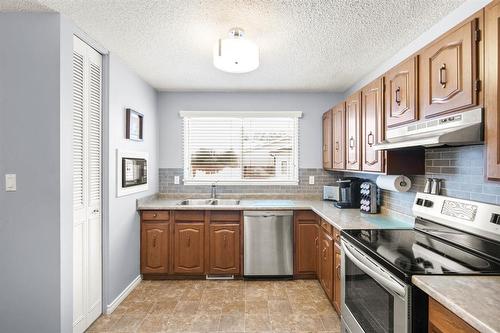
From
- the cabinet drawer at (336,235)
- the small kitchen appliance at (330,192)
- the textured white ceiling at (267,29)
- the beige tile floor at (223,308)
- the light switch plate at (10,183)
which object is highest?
the textured white ceiling at (267,29)

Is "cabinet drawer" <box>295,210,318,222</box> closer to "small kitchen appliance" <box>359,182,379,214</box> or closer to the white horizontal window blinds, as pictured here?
"small kitchen appliance" <box>359,182,379,214</box>

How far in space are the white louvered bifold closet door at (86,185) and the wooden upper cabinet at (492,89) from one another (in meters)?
2.53

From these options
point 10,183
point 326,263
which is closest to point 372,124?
point 326,263

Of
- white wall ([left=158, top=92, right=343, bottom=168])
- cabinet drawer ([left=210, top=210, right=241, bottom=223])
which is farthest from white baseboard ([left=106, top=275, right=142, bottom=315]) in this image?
white wall ([left=158, top=92, right=343, bottom=168])

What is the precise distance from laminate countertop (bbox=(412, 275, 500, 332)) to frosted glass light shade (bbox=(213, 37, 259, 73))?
5.45 ft

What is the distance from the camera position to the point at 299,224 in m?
3.29

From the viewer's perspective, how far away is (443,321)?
41.5 inches

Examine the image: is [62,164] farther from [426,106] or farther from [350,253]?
[426,106]

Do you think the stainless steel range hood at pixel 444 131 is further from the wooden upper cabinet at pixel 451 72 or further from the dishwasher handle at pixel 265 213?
the dishwasher handle at pixel 265 213

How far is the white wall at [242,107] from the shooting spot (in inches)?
155

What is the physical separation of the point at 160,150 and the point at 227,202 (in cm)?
118

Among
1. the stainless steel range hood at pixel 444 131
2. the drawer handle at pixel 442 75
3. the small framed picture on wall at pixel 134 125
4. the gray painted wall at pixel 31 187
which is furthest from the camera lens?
the small framed picture on wall at pixel 134 125

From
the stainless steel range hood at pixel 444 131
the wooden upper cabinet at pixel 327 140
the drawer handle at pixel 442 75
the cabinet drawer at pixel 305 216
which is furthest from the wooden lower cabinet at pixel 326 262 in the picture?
the drawer handle at pixel 442 75

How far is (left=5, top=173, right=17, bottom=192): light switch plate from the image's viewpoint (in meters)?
1.90
